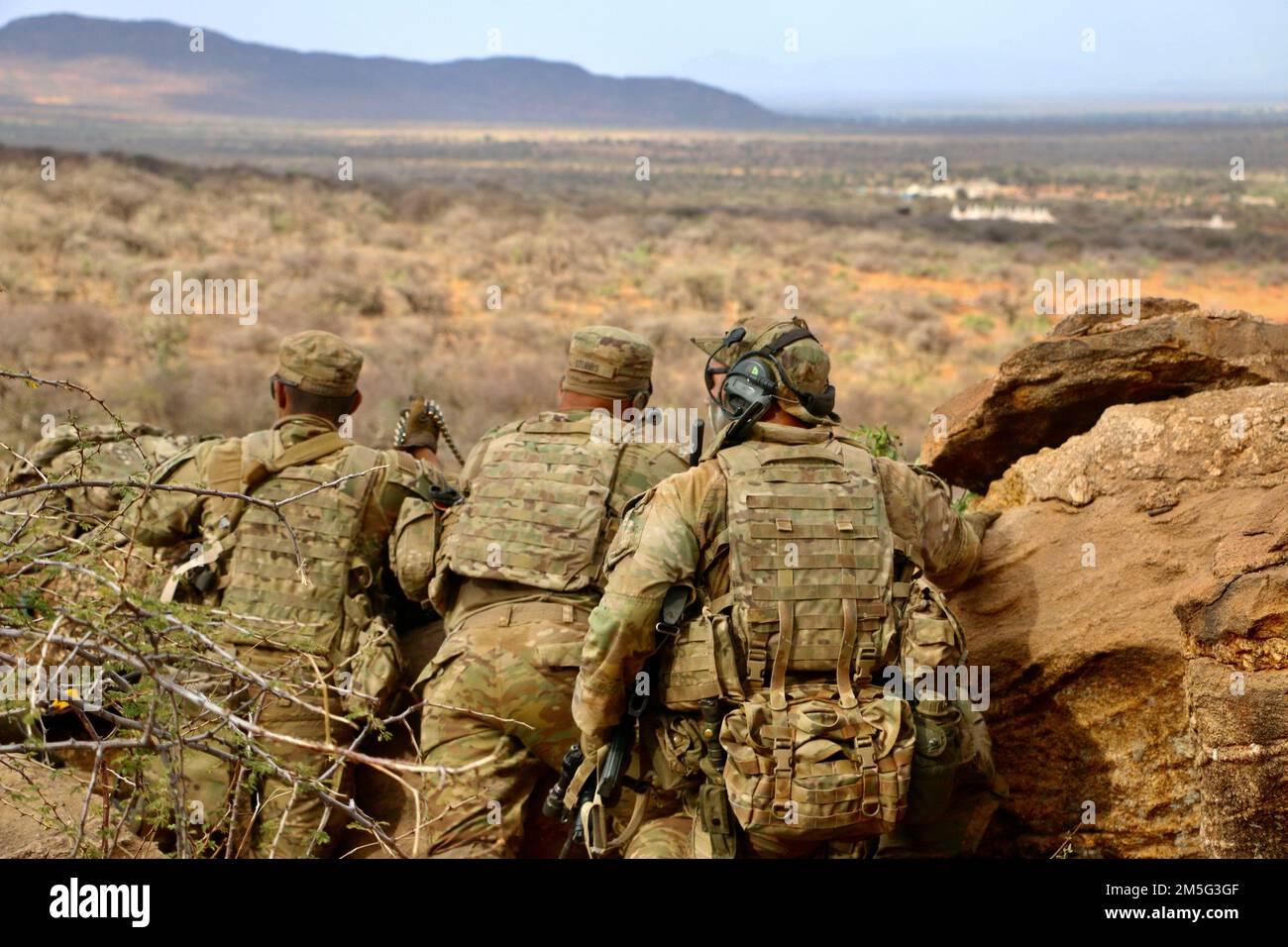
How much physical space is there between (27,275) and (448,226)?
12.2m

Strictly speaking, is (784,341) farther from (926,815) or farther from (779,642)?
(926,815)

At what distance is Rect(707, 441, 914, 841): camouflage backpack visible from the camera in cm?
349

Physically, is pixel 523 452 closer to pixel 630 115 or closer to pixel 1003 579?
pixel 1003 579

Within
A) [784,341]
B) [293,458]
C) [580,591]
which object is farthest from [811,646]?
[293,458]

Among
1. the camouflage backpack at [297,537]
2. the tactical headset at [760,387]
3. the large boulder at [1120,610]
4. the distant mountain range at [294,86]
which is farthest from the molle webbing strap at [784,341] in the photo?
the distant mountain range at [294,86]

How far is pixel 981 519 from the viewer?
482 centimetres

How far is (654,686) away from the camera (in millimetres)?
3865

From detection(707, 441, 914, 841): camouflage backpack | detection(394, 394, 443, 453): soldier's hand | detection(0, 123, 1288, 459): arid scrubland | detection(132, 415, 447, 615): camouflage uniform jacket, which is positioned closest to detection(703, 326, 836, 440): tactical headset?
detection(707, 441, 914, 841): camouflage backpack

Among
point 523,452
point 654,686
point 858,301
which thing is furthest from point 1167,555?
point 858,301

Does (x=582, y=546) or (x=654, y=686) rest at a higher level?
(x=582, y=546)

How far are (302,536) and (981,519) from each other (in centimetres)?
265

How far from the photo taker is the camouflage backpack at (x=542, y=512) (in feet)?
14.7

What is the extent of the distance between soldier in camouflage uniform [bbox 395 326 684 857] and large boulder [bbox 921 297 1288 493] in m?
1.43

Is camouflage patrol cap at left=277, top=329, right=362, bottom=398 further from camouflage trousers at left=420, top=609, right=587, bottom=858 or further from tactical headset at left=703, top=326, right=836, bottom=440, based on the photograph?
tactical headset at left=703, top=326, right=836, bottom=440
